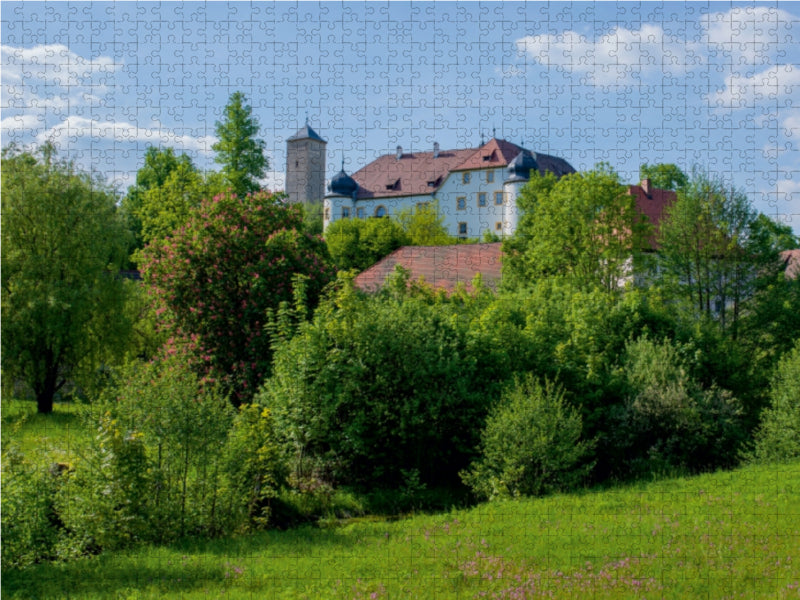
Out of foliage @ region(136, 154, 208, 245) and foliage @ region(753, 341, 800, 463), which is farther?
foliage @ region(136, 154, 208, 245)

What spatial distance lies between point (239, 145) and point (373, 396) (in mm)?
29991

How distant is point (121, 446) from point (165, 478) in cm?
79

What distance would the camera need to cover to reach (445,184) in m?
58.2

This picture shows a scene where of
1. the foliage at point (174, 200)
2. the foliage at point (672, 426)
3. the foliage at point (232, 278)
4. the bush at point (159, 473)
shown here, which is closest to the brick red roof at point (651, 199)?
the foliage at point (174, 200)

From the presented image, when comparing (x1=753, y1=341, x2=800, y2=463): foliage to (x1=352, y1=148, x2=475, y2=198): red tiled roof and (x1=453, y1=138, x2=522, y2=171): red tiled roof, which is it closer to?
(x1=453, y1=138, x2=522, y2=171): red tiled roof

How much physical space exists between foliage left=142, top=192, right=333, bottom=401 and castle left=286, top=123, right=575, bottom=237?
24.5 metres

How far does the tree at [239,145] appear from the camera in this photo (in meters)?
42.4

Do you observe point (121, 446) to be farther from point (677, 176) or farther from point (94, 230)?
point (677, 176)

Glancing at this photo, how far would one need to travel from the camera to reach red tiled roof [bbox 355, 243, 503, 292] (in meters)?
33.7

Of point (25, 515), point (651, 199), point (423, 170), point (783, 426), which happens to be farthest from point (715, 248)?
point (423, 170)

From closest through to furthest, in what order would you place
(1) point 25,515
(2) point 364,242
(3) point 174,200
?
(1) point 25,515, (3) point 174,200, (2) point 364,242

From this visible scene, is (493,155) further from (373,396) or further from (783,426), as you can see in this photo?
(373,396)

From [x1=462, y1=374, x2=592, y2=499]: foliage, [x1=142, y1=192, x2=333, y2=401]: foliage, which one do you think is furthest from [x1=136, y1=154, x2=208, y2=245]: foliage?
[x1=462, y1=374, x2=592, y2=499]: foliage

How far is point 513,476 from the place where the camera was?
13789mm
